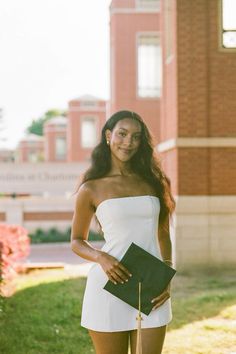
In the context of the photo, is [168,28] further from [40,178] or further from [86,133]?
[86,133]

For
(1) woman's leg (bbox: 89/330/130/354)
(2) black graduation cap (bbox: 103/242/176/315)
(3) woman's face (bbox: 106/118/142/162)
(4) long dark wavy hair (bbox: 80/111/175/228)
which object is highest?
(3) woman's face (bbox: 106/118/142/162)

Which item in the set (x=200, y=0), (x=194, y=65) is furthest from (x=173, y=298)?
(x=200, y=0)

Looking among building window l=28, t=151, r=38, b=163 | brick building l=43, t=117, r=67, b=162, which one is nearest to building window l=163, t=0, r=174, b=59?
brick building l=43, t=117, r=67, b=162

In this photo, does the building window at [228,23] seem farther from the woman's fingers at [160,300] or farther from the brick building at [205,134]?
the woman's fingers at [160,300]

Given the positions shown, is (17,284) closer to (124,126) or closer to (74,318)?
(74,318)

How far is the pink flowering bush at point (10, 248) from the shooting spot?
8.96 meters

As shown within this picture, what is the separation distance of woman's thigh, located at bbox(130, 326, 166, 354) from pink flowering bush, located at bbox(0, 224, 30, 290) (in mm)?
5528

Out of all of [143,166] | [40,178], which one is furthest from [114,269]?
[40,178]

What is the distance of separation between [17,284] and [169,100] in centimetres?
459

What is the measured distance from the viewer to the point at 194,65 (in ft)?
39.9

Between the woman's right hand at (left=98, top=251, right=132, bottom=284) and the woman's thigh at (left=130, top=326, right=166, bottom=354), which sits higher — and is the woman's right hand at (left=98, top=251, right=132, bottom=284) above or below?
above

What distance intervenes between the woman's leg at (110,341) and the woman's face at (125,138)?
0.83m

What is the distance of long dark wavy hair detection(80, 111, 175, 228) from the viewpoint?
3.33 m

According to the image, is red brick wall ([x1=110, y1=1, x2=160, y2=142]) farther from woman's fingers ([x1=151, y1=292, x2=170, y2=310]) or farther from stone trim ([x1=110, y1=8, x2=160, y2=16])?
woman's fingers ([x1=151, y1=292, x2=170, y2=310])
